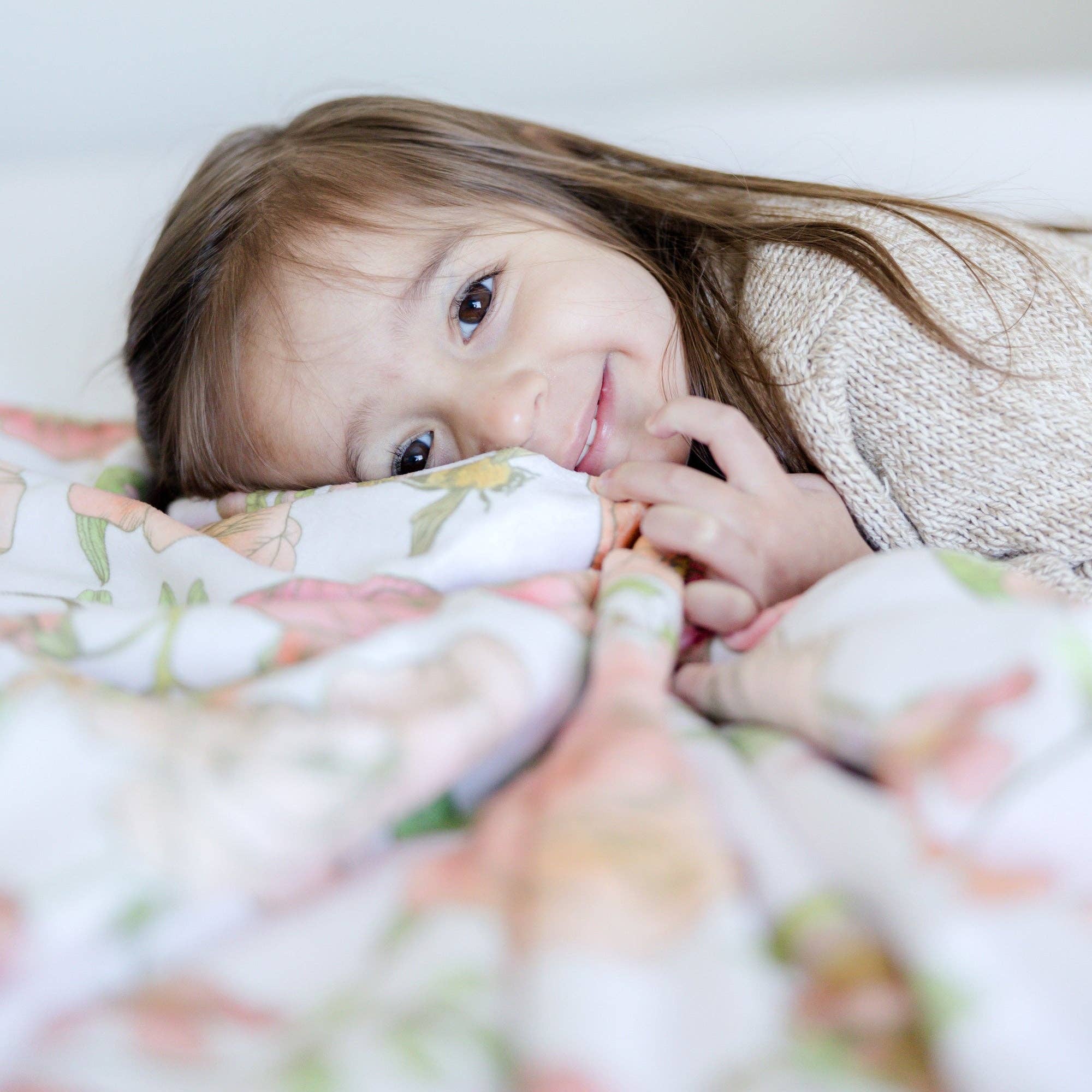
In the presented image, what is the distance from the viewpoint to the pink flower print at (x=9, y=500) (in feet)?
2.75

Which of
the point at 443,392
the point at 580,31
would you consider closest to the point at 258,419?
the point at 443,392

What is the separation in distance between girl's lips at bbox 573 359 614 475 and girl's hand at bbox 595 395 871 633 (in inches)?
2.8

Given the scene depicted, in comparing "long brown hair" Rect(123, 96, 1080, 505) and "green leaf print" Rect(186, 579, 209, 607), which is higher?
"long brown hair" Rect(123, 96, 1080, 505)

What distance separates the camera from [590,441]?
0.85 meters

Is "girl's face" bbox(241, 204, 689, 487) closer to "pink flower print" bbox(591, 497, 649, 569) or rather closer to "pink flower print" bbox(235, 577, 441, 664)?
"pink flower print" bbox(591, 497, 649, 569)

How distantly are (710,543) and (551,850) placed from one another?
12.6 inches

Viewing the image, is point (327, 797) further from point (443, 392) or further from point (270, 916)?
point (443, 392)

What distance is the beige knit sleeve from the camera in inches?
30.7

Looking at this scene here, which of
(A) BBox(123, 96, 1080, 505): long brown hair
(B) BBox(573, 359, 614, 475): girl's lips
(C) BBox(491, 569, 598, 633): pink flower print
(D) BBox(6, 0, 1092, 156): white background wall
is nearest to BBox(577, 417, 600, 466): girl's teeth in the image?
(B) BBox(573, 359, 614, 475): girl's lips

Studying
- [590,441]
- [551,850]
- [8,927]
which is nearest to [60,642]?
[8,927]

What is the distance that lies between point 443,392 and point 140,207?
0.80 m

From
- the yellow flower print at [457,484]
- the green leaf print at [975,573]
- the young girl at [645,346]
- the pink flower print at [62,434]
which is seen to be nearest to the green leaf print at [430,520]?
the yellow flower print at [457,484]

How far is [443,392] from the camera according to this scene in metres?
0.84

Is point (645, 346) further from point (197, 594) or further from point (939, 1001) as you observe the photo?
point (939, 1001)
